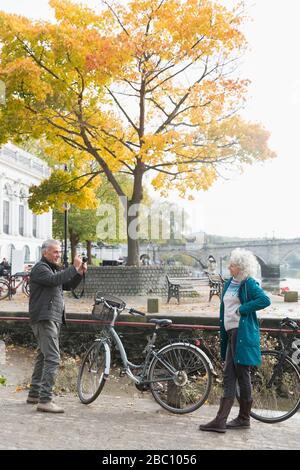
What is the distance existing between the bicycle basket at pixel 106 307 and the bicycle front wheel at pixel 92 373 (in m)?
0.27

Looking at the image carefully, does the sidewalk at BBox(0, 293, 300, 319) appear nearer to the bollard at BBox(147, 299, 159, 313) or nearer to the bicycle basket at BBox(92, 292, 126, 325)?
the bollard at BBox(147, 299, 159, 313)

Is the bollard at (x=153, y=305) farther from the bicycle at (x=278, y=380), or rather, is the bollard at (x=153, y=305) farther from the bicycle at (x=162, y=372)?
the bicycle at (x=162, y=372)

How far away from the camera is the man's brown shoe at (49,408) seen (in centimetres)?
606

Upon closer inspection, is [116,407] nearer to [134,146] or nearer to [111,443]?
[111,443]

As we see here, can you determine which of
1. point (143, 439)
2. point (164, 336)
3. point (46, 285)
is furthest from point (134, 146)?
point (143, 439)

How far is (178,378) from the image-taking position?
246 inches

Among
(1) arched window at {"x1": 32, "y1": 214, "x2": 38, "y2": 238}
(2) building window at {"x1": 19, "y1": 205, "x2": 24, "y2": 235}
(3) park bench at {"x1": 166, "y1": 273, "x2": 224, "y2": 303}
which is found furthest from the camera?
(1) arched window at {"x1": 32, "y1": 214, "x2": 38, "y2": 238}

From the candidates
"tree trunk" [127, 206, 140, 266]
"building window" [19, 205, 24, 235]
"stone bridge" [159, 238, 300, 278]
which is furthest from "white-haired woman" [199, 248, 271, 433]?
"stone bridge" [159, 238, 300, 278]

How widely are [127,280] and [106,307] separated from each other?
13832mm

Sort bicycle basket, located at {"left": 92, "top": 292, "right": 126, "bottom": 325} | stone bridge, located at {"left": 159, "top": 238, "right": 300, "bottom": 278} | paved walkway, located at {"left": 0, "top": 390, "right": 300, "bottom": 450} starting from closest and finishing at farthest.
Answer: paved walkway, located at {"left": 0, "top": 390, "right": 300, "bottom": 450} < bicycle basket, located at {"left": 92, "top": 292, "right": 126, "bottom": 325} < stone bridge, located at {"left": 159, "top": 238, "right": 300, "bottom": 278}

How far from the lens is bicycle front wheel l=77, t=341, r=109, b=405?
6539 millimetres

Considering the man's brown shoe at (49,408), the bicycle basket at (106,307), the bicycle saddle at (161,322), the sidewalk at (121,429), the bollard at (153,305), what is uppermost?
the bicycle basket at (106,307)

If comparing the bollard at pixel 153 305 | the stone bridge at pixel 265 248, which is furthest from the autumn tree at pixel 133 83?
the stone bridge at pixel 265 248

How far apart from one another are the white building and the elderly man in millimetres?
37072
